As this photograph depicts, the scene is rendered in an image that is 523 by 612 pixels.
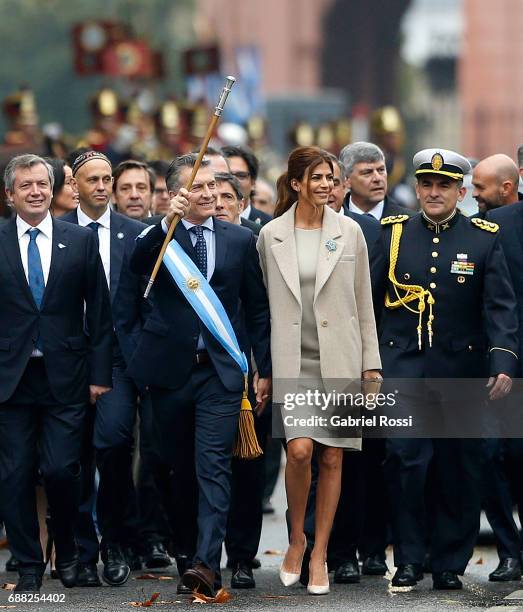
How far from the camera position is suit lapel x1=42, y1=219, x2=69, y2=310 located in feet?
34.5

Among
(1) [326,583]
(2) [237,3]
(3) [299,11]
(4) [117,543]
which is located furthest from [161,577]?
(2) [237,3]

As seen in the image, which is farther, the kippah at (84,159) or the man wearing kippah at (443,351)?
the kippah at (84,159)

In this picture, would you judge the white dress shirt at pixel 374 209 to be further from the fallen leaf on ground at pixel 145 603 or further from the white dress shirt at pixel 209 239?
the fallen leaf on ground at pixel 145 603

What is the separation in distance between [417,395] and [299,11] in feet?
181

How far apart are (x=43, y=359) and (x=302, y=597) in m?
1.70

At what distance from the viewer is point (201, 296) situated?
412 inches

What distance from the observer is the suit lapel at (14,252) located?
34.4 ft

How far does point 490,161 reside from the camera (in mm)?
11992

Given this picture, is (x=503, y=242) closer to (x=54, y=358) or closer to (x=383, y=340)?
(x=383, y=340)

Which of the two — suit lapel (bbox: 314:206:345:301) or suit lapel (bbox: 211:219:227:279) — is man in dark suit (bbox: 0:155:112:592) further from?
suit lapel (bbox: 314:206:345:301)

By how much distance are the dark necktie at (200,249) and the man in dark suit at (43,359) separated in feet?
1.66

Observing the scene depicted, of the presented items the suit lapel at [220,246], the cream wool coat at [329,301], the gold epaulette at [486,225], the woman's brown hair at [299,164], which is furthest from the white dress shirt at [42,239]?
the gold epaulette at [486,225]

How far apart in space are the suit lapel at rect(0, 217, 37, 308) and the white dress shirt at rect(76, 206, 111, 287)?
771 mm

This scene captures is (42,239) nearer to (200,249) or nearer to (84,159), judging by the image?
(200,249)
